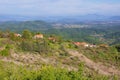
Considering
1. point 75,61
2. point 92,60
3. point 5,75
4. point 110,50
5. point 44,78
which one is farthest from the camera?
point 110,50

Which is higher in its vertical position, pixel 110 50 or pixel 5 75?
pixel 5 75

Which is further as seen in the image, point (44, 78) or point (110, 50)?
point (110, 50)

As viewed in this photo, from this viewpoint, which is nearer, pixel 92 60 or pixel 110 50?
pixel 92 60

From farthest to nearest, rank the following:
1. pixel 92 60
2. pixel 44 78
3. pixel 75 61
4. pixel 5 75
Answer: pixel 92 60
pixel 75 61
pixel 5 75
pixel 44 78

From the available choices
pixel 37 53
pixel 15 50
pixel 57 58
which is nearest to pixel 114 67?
pixel 57 58

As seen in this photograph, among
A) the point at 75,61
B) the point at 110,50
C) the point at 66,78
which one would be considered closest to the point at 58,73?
the point at 66,78

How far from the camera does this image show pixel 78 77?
12.2 m

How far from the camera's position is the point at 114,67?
2381cm

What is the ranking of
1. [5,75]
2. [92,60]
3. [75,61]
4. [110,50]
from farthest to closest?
[110,50] < [92,60] < [75,61] < [5,75]

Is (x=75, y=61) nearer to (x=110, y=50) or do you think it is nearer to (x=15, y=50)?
(x=15, y=50)

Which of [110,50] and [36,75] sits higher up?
[36,75]

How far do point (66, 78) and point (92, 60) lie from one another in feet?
45.6

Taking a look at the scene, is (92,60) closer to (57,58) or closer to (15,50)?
(57,58)

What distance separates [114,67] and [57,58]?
15.2 ft
